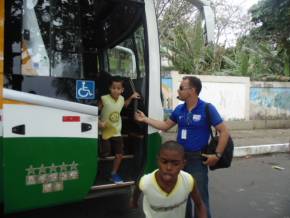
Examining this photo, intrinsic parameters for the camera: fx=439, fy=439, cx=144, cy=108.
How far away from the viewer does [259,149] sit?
9.84 meters

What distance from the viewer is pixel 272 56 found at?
49.8 feet

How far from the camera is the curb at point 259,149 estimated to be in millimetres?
9508

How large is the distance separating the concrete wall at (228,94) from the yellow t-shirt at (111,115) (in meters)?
7.01

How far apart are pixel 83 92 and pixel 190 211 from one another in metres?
1.54

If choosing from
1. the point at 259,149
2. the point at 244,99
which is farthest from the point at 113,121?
the point at 244,99

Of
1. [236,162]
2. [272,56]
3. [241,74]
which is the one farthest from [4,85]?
[272,56]

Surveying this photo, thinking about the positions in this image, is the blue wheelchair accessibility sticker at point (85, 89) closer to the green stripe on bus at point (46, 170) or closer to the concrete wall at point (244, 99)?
the green stripe on bus at point (46, 170)

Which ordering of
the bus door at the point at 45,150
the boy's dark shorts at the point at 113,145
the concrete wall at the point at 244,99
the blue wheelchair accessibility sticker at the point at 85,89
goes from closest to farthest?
1. the bus door at the point at 45,150
2. the blue wheelchair accessibility sticker at the point at 85,89
3. the boy's dark shorts at the point at 113,145
4. the concrete wall at the point at 244,99

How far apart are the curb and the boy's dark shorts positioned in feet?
16.0

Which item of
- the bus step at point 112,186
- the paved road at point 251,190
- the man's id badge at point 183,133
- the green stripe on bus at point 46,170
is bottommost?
the paved road at point 251,190

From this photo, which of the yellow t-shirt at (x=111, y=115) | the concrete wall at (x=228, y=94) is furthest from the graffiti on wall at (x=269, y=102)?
the yellow t-shirt at (x=111, y=115)

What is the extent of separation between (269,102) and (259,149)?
13.1 ft

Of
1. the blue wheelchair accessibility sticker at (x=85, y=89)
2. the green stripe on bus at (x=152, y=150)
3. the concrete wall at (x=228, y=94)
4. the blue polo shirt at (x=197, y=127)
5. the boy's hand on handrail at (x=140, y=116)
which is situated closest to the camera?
the blue polo shirt at (x=197, y=127)

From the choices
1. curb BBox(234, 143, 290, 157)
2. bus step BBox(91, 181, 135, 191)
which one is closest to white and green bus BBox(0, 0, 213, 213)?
bus step BBox(91, 181, 135, 191)
